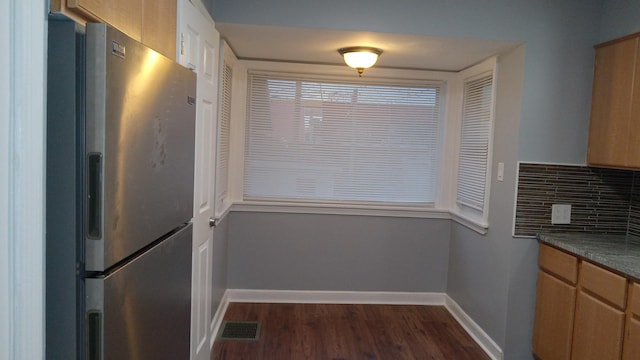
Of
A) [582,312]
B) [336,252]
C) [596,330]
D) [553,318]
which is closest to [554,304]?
[553,318]

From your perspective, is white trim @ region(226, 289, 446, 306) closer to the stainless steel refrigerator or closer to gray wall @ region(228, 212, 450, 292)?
gray wall @ region(228, 212, 450, 292)

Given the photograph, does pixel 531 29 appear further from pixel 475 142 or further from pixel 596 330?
pixel 596 330

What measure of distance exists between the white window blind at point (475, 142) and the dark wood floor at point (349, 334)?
3.31ft

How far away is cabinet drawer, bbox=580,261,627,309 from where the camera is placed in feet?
6.83

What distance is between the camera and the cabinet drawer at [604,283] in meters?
2.08

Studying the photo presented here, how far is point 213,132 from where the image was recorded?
2.60 m

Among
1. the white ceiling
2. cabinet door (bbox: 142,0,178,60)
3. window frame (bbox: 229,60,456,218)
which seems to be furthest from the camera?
window frame (bbox: 229,60,456,218)

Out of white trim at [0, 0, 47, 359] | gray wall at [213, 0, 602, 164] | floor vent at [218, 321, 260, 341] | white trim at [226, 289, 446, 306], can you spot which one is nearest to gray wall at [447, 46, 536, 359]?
gray wall at [213, 0, 602, 164]

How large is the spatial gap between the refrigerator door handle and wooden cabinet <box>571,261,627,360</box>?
2.23 metres

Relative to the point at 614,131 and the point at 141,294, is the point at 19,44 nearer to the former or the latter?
the point at 141,294

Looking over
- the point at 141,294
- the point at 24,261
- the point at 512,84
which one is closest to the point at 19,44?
the point at 24,261

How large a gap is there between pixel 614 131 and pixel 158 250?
2533 millimetres

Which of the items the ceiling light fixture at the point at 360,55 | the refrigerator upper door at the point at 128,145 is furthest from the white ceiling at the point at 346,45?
the refrigerator upper door at the point at 128,145

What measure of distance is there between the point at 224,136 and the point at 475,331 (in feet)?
7.83
